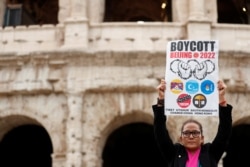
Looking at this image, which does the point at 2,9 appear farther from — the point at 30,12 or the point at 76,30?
the point at 76,30

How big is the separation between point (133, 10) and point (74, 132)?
774cm

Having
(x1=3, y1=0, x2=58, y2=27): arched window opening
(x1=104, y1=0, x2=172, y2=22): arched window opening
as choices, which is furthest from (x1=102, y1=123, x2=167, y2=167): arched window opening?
(x1=104, y1=0, x2=172, y2=22): arched window opening

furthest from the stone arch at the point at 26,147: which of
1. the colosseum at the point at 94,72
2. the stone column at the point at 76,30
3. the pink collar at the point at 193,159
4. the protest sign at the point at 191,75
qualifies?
the pink collar at the point at 193,159

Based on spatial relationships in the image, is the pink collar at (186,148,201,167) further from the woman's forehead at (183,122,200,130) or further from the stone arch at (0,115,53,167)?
the stone arch at (0,115,53,167)

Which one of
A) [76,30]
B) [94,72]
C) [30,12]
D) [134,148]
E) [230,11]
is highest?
[230,11]

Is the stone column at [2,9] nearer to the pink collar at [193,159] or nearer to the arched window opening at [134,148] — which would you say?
the arched window opening at [134,148]

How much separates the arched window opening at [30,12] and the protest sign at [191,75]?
963cm

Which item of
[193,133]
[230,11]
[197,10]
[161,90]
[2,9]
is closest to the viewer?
[193,133]

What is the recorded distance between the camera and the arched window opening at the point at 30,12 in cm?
1353

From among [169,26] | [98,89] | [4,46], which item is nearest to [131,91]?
[98,89]

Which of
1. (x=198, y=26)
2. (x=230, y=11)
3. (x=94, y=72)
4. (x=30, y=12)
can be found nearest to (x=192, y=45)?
(x=94, y=72)

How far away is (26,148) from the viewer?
14750 mm

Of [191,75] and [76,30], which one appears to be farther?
[76,30]

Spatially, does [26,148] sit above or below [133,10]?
below
